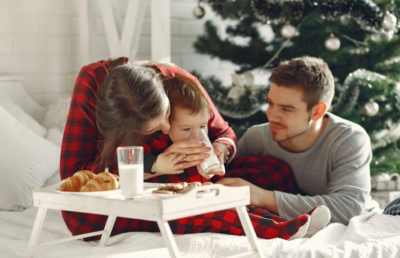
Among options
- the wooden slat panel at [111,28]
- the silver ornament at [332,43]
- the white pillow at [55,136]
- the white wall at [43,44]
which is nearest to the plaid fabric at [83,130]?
the white pillow at [55,136]

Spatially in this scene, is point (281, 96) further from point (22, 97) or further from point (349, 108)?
point (22, 97)

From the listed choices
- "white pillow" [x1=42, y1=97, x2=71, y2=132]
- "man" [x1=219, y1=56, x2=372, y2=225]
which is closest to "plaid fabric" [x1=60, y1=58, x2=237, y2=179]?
"man" [x1=219, y1=56, x2=372, y2=225]

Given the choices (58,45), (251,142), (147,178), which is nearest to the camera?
(147,178)

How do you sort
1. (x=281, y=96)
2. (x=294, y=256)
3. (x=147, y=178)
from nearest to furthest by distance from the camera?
1. (x=294, y=256)
2. (x=147, y=178)
3. (x=281, y=96)

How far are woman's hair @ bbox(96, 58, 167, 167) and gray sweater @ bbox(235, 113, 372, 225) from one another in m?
0.55

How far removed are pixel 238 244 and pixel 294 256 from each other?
0.16 meters

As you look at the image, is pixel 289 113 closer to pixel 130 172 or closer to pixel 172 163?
pixel 172 163

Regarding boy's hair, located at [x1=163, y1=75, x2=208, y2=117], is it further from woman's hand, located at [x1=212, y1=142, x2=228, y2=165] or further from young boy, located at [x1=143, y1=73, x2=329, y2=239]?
woman's hand, located at [x1=212, y1=142, x2=228, y2=165]

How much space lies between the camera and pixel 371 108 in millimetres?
2350

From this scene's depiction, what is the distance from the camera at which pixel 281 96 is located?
5.92 ft

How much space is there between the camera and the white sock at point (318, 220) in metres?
1.35

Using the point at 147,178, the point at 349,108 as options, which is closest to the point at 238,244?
the point at 147,178

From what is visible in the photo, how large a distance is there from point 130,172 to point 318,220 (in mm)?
647

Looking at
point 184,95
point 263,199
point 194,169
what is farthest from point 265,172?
point 184,95
